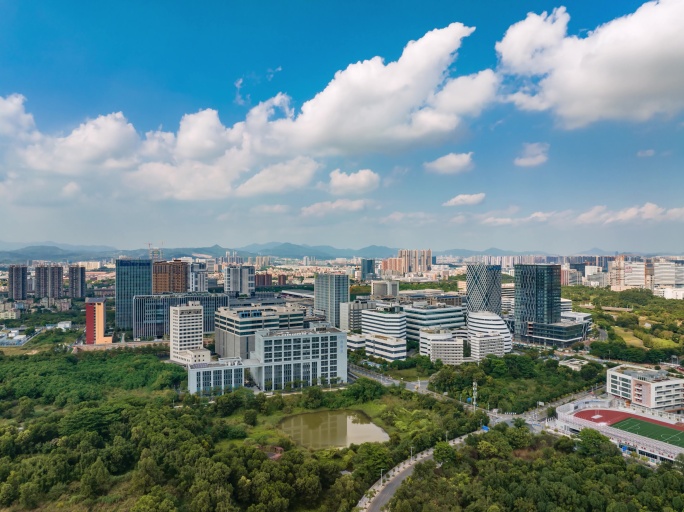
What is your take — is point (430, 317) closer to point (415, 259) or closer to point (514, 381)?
point (514, 381)

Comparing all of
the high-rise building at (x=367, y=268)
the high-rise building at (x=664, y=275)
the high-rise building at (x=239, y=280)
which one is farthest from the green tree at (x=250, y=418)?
the high-rise building at (x=367, y=268)

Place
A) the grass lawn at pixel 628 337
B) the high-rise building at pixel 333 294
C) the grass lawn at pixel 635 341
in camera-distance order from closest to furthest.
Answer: the grass lawn at pixel 635 341
the grass lawn at pixel 628 337
the high-rise building at pixel 333 294

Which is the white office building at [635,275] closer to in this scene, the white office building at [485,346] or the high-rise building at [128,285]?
the white office building at [485,346]

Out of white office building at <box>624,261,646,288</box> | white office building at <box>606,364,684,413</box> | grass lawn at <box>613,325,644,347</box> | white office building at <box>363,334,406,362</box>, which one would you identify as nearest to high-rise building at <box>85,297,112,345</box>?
white office building at <box>363,334,406,362</box>

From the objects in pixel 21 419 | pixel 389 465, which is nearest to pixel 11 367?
pixel 21 419

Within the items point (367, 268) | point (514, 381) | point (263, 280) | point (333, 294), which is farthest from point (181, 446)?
point (367, 268)

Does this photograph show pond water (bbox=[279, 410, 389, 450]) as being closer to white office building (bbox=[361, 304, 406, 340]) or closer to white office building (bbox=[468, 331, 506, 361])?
white office building (bbox=[468, 331, 506, 361])
